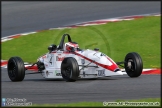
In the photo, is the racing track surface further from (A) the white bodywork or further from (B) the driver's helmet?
(B) the driver's helmet

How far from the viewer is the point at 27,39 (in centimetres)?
1859

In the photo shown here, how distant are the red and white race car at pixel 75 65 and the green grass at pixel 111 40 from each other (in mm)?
2090

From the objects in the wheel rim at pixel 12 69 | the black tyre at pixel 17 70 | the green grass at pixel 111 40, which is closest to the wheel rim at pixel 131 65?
the green grass at pixel 111 40

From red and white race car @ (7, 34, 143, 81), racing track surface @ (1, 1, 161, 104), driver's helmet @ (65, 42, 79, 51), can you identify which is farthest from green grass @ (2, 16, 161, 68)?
driver's helmet @ (65, 42, 79, 51)

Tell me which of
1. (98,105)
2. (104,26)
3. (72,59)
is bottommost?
(98,105)

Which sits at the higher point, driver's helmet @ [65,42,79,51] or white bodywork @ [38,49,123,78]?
driver's helmet @ [65,42,79,51]

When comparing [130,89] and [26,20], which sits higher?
[26,20]

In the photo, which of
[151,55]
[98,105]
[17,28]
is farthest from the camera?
[17,28]

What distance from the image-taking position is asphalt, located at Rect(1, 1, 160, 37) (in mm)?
21125

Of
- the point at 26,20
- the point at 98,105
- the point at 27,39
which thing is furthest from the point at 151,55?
the point at 26,20

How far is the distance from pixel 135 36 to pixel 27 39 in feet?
12.4

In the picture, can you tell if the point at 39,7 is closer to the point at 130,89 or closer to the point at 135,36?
the point at 135,36

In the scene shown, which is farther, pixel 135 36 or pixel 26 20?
pixel 26 20

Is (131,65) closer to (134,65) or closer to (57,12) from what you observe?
(134,65)
